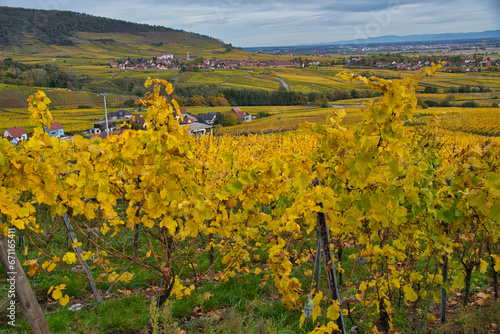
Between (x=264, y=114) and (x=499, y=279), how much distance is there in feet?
156

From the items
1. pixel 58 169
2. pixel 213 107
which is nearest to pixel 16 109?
pixel 213 107

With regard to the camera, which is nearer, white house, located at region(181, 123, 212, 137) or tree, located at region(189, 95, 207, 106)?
white house, located at region(181, 123, 212, 137)

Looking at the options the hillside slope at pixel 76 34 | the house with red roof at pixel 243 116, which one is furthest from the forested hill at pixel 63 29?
the house with red roof at pixel 243 116

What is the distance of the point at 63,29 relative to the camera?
9569 centimetres

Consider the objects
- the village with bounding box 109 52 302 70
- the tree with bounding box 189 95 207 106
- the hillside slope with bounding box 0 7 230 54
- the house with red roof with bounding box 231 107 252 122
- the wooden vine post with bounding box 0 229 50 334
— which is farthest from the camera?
the hillside slope with bounding box 0 7 230 54

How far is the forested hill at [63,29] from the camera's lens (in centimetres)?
8069

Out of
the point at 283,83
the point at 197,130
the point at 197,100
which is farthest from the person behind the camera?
the point at 283,83

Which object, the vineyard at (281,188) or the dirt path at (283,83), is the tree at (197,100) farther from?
the vineyard at (281,188)

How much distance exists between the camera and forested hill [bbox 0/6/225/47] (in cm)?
8069

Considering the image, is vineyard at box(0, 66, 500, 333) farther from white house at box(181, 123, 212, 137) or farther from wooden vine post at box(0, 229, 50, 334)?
white house at box(181, 123, 212, 137)

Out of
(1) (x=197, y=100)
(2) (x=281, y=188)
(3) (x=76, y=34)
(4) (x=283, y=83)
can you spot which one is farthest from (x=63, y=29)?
(2) (x=281, y=188)

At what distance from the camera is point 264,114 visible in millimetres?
51375

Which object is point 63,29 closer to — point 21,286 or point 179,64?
point 179,64

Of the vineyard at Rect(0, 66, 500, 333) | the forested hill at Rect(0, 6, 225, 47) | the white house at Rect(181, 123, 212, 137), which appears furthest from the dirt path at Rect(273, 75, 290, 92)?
the forested hill at Rect(0, 6, 225, 47)
